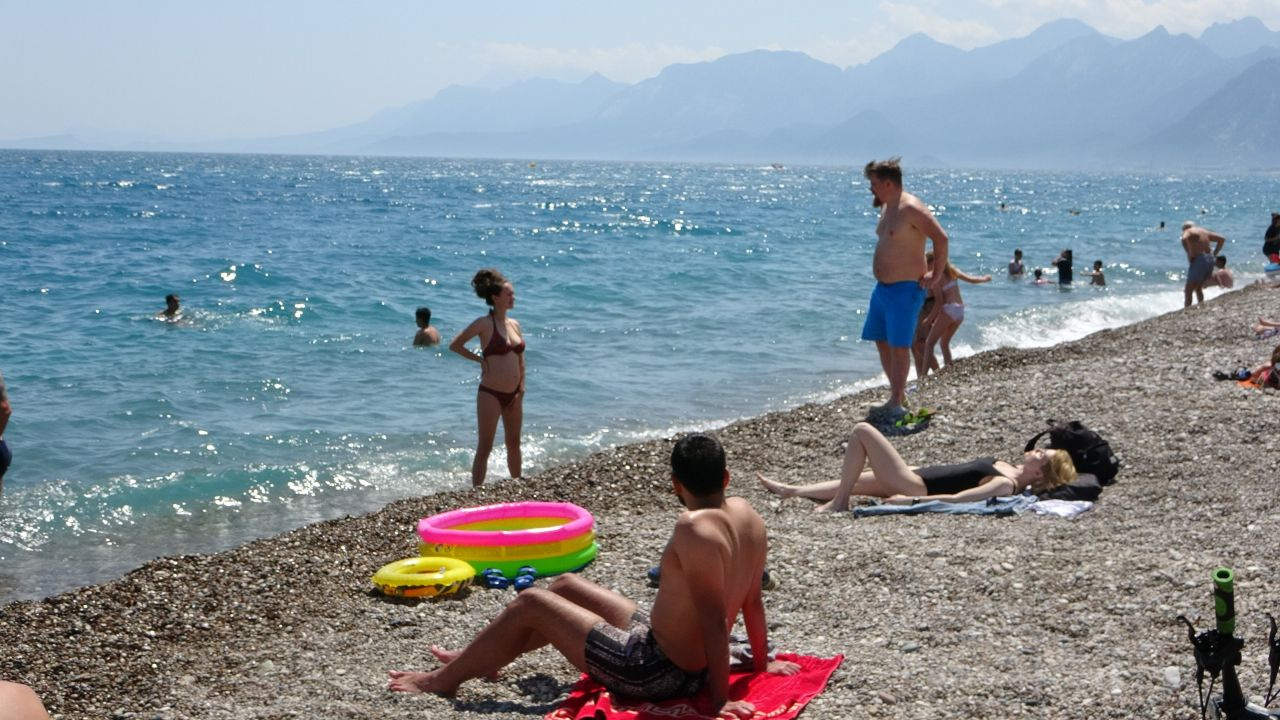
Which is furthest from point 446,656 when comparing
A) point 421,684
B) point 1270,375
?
point 1270,375

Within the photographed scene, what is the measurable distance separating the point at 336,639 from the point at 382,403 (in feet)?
25.4

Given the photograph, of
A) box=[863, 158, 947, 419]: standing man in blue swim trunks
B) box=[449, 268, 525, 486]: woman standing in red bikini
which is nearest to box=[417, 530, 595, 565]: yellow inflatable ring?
box=[449, 268, 525, 486]: woman standing in red bikini

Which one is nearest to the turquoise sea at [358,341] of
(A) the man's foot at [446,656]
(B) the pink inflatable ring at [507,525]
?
Result: (B) the pink inflatable ring at [507,525]

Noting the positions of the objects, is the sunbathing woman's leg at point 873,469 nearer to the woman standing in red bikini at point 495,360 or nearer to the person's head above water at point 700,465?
the woman standing in red bikini at point 495,360

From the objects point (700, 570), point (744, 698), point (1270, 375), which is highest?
point (700, 570)

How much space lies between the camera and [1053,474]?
7387mm

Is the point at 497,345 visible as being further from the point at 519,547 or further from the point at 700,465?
the point at 700,465

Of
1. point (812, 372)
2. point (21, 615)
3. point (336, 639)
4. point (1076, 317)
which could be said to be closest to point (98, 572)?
point (21, 615)

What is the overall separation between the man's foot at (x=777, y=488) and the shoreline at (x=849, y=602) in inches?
2.9

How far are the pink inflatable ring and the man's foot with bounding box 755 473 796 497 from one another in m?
1.52

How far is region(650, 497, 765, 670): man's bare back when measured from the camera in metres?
4.24

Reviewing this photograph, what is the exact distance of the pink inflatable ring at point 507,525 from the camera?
6559 millimetres

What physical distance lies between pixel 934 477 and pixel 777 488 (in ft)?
3.38

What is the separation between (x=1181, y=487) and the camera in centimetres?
733
